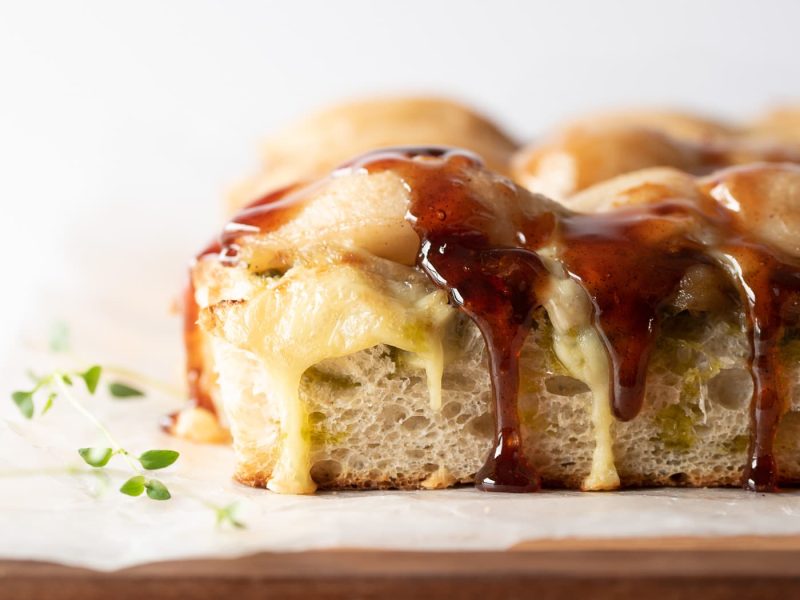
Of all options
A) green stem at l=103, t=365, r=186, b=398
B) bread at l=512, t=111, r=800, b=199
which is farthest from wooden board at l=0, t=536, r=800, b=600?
bread at l=512, t=111, r=800, b=199

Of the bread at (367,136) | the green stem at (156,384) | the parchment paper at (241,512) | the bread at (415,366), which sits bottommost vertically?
the green stem at (156,384)

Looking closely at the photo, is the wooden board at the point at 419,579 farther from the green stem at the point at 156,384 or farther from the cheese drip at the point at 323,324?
the green stem at the point at 156,384

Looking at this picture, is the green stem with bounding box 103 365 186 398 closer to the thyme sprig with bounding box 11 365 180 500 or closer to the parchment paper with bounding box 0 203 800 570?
the parchment paper with bounding box 0 203 800 570

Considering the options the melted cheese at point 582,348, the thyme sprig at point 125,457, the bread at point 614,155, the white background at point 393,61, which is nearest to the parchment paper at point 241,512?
the thyme sprig at point 125,457

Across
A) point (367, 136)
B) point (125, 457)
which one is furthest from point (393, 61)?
point (125, 457)

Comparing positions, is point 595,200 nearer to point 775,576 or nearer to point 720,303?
point 720,303

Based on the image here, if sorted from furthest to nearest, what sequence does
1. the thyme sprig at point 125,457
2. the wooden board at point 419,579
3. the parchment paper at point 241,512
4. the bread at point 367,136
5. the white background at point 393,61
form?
the white background at point 393,61, the bread at point 367,136, the thyme sprig at point 125,457, the parchment paper at point 241,512, the wooden board at point 419,579

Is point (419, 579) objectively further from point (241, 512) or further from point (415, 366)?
point (415, 366)

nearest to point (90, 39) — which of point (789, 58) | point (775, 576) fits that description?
point (789, 58)
